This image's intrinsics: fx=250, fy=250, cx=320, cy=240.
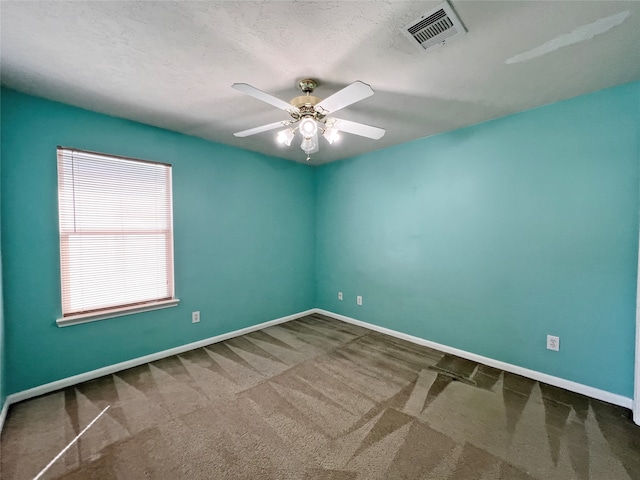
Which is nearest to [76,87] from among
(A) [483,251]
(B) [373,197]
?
(B) [373,197]

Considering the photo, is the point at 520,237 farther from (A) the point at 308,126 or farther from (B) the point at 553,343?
(A) the point at 308,126

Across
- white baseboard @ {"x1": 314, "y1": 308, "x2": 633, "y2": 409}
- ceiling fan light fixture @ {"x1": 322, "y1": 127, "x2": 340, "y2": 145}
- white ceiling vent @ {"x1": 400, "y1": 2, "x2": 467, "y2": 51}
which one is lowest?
white baseboard @ {"x1": 314, "y1": 308, "x2": 633, "y2": 409}

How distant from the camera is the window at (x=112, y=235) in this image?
225 centimetres

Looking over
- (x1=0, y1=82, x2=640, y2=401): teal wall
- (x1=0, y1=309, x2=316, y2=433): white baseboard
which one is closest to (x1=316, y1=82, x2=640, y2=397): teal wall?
(x1=0, y1=82, x2=640, y2=401): teal wall

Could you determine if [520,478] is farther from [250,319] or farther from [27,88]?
[27,88]

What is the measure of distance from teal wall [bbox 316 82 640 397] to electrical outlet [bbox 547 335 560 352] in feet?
0.11

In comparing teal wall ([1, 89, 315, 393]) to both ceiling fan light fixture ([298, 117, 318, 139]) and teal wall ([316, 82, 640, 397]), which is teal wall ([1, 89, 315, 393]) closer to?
teal wall ([316, 82, 640, 397])

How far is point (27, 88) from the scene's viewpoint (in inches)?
76.3

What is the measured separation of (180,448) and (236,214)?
245 cm

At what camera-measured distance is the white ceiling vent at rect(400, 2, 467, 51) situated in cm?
125

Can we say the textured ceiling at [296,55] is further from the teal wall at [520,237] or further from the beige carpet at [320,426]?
the beige carpet at [320,426]

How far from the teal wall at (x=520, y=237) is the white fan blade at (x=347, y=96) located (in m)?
1.84

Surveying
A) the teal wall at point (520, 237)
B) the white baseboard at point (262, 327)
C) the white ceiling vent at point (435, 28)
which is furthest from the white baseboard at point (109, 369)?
the white ceiling vent at point (435, 28)

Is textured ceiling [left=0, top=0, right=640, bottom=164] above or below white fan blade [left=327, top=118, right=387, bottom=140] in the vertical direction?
above
